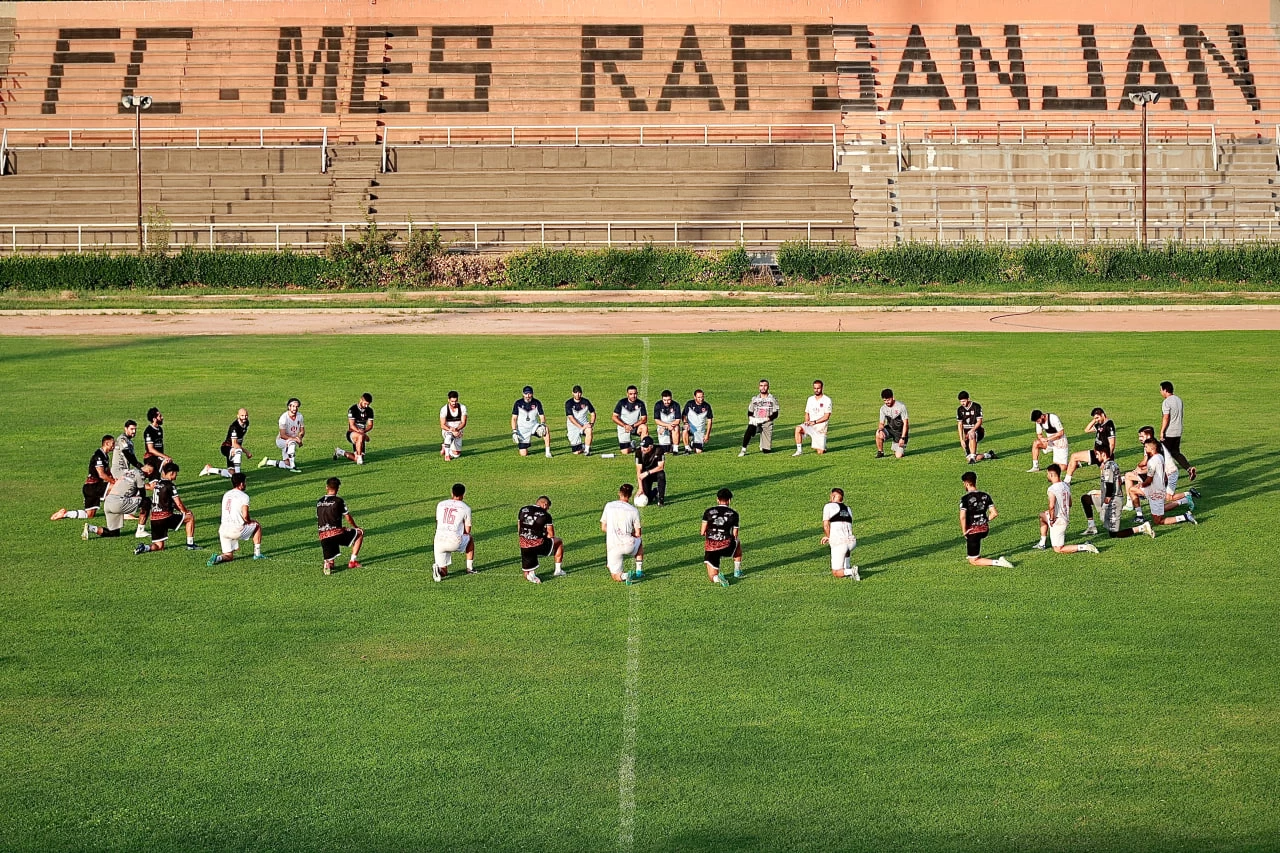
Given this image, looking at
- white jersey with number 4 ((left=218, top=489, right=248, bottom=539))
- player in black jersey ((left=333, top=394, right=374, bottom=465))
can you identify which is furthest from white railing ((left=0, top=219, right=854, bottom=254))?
white jersey with number 4 ((left=218, top=489, right=248, bottom=539))

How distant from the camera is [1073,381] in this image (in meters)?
34.6

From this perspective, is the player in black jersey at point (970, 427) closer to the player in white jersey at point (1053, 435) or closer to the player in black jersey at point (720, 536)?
the player in white jersey at point (1053, 435)

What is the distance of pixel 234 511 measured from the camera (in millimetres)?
19281

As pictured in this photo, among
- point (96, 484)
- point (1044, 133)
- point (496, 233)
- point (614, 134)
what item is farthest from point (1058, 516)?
point (1044, 133)

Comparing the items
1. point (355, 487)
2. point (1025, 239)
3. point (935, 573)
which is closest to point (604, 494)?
point (355, 487)

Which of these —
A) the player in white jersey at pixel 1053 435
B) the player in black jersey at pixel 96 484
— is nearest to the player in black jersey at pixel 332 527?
the player in black jersey at pixel 96 484

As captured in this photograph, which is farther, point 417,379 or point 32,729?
point 417,379

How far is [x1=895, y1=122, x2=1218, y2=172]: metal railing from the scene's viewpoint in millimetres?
64625

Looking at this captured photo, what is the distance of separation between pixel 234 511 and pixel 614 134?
163ft

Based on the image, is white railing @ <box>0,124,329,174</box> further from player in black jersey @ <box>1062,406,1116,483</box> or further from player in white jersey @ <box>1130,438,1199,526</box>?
player in white jersey @ <box>1130,438,1199,526</box>

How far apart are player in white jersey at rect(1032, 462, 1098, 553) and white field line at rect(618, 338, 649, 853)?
608cm

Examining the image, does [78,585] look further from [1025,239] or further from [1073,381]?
[1025,239]

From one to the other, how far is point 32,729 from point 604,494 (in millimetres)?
11556

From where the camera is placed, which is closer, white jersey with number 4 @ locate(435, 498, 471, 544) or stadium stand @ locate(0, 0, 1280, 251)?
white jersey with number 4 @ locate(435, 498, 471, 544)
